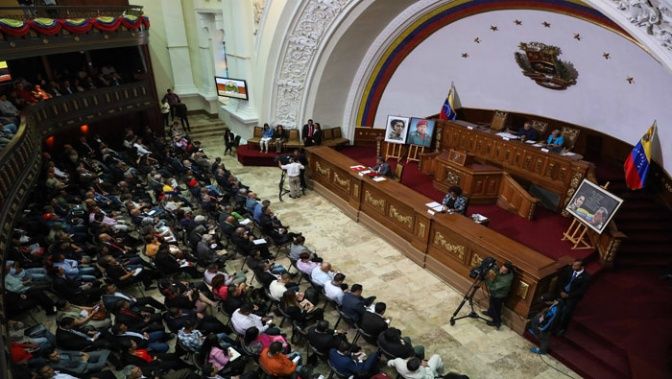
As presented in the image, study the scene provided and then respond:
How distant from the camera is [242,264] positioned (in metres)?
8.33

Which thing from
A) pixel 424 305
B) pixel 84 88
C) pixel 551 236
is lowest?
pixel 424 305

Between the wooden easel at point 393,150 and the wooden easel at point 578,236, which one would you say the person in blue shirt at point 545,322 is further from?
the wooden easel at point 393,150

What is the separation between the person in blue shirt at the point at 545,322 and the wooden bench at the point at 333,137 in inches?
359

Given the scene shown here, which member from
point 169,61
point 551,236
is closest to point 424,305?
point 551,236

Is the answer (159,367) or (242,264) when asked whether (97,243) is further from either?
(159,367)

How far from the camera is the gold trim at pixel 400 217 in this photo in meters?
8.74

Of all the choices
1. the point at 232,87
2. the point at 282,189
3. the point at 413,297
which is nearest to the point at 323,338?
the point at 413,297

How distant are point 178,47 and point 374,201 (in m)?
11.9

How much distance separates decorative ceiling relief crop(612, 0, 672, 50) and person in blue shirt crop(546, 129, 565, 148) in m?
4.73

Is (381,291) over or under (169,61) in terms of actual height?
under

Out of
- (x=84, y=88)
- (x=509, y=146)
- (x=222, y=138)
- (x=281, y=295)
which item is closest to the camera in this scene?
(x=281, y=295)

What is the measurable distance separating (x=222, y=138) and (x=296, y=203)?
6524mm

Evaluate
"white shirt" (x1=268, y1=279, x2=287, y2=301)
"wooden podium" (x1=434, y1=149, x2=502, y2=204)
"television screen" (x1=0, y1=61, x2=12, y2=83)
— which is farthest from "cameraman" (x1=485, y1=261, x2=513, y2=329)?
"television screen" (x1=0, y1=61, x2=12, y2=83)

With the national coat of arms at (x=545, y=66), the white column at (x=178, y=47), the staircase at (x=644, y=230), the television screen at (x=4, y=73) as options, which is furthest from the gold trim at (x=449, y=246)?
the white column at (x=178, y=47)
